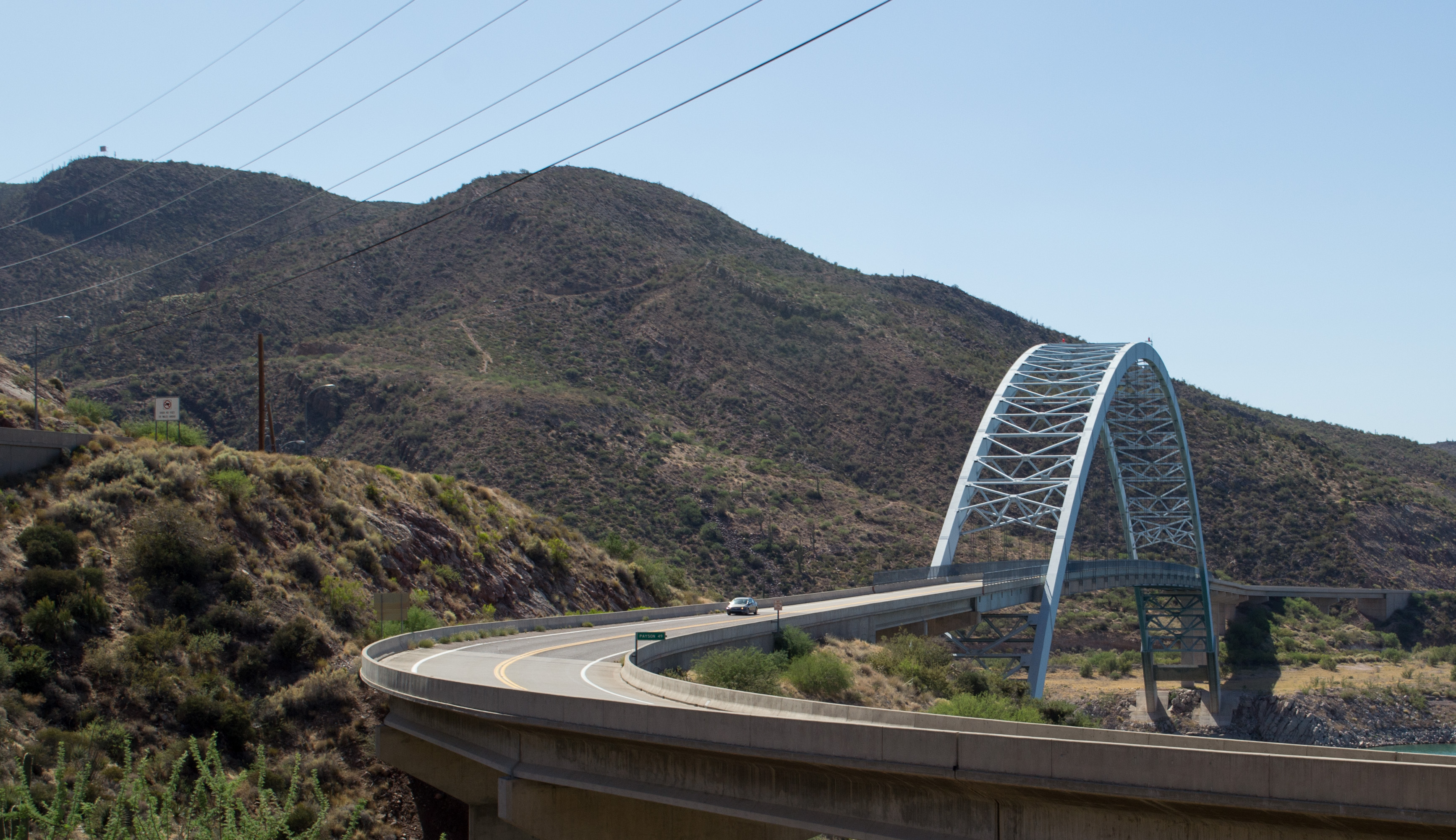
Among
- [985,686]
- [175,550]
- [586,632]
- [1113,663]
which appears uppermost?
[175,550]

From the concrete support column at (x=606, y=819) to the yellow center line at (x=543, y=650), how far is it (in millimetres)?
1677

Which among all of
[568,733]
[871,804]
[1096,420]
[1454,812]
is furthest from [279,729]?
[1096,420]

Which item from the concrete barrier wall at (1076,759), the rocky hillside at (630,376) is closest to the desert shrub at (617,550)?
the rocky hillside at (630,376)

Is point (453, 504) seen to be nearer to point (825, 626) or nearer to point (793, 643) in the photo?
point (825, 626)

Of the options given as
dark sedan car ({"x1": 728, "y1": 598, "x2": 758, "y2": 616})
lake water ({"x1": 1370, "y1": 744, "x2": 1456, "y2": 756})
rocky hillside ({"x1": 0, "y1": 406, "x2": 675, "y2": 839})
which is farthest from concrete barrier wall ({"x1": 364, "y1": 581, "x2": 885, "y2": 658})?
lake water ({"x1": 1370, "y1": 744, "x2": 1456, "y2": 756})

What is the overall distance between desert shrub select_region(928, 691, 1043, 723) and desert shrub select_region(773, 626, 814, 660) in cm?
445

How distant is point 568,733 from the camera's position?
54.3 ft

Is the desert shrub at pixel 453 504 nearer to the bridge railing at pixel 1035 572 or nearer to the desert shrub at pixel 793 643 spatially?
the desert shrub at pixel 793 643

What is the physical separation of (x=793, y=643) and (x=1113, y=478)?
46724mm

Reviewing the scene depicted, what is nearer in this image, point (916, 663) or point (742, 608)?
point (916, 663)

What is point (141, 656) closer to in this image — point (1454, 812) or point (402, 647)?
point (402, 647)

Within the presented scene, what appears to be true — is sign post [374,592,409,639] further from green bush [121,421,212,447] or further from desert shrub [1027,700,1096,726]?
desert shrub [1027,700,1096,726]

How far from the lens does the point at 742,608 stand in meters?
38.5

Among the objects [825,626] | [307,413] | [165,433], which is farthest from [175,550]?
[307,413]
